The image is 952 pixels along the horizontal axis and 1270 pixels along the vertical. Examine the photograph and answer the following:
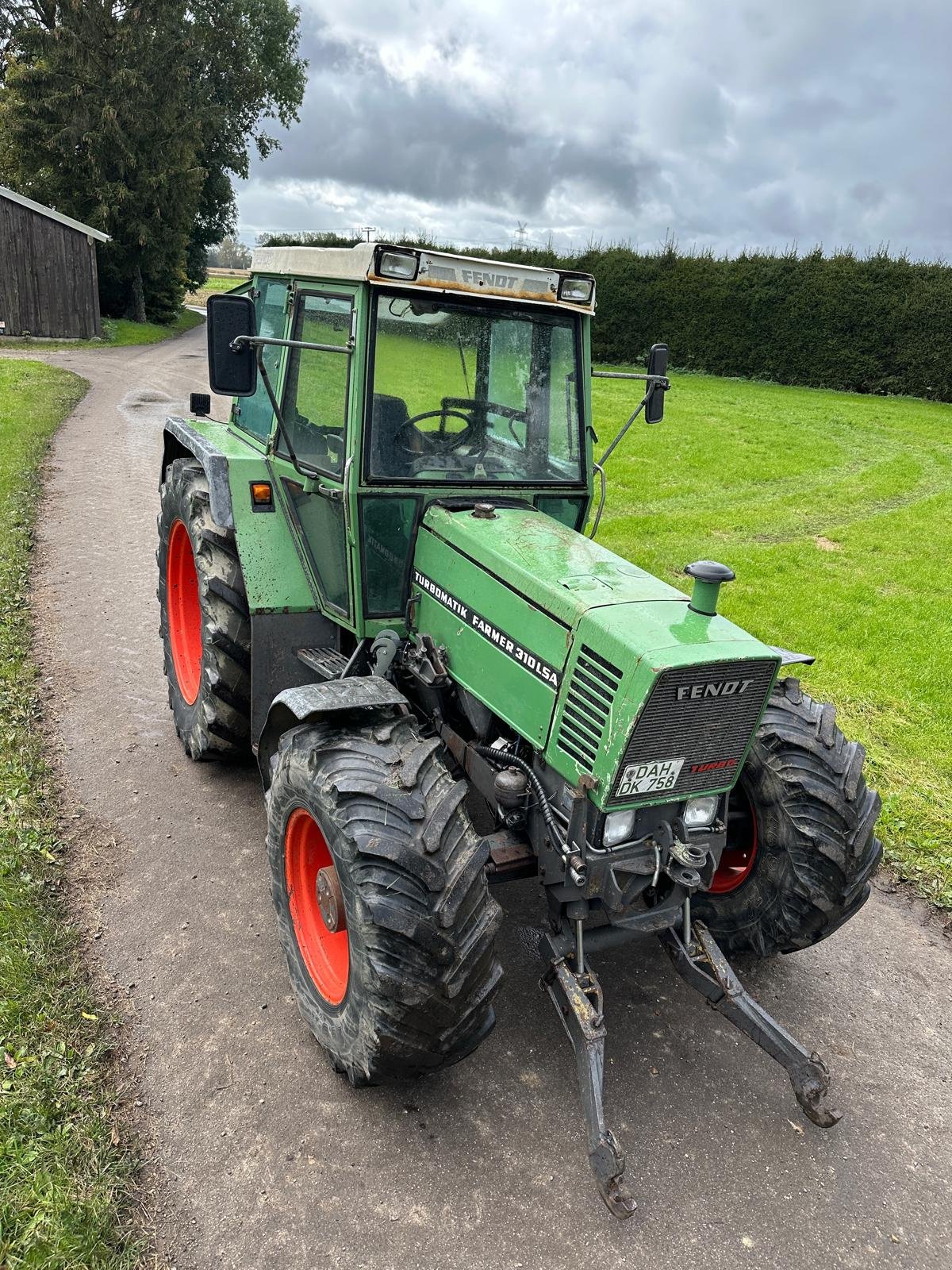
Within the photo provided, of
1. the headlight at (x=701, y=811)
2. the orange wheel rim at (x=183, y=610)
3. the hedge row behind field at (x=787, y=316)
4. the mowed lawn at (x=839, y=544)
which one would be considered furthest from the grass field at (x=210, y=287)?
the headlight at (x=701, y=811)

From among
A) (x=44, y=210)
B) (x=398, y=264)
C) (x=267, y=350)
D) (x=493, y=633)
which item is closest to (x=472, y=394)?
(x=398, y=264)

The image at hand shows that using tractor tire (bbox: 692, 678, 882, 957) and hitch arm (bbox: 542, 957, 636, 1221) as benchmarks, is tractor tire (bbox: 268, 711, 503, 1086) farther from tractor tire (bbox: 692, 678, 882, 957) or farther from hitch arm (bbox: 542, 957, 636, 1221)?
tractor tire (bbox: 692, 678, 882, 957)

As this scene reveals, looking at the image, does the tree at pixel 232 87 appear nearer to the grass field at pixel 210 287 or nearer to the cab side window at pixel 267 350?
the grass field at pixel 210 287

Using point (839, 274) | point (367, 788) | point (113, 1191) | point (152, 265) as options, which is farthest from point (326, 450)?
point (152, 265)

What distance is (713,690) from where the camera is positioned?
284 centimetres

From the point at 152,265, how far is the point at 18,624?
84.1ft

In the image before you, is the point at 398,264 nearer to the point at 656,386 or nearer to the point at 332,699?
the point at 656,386

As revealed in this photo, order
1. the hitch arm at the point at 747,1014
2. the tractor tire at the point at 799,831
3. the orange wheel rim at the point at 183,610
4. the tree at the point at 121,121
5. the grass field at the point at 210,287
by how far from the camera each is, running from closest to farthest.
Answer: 1. the hitch arm at the point at 747,1014
2. the tractor tire at the point at 799,831
3. the orange wheel rim at the point at 183,610
4. the tree at the point at 121,121
5. the grass field at the point at 210,287

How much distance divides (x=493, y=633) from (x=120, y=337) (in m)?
25.1

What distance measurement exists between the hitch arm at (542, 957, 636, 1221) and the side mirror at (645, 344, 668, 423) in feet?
7.81

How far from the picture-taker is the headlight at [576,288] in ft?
12.3

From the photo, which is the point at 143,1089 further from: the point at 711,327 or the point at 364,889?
the point at 711,327

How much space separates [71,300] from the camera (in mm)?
22438

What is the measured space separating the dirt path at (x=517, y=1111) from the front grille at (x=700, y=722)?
1093 millimetres
